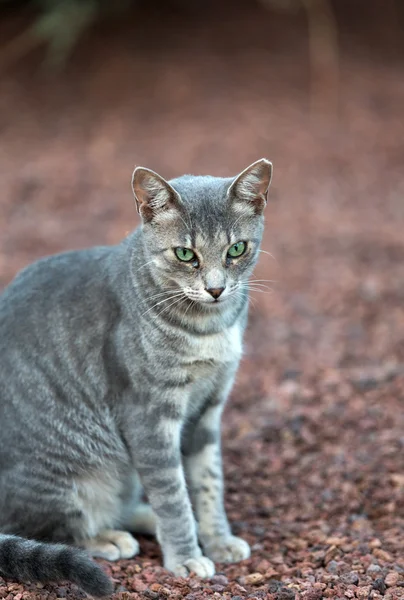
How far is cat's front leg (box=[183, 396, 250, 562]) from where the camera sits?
3.84m

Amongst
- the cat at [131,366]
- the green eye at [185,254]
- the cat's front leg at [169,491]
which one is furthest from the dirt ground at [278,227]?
the green eye at [185,254]

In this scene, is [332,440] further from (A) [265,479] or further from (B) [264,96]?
(B) [264,96]

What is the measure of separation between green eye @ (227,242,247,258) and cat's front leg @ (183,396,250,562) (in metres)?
0.75

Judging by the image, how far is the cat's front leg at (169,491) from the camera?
138 inches

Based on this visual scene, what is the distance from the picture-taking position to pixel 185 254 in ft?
11.2

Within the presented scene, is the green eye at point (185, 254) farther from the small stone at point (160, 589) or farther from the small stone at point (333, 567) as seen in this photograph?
the small stone at point (333, 567)

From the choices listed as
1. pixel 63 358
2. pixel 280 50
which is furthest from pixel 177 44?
pixel 63 358

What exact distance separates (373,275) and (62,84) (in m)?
4.05

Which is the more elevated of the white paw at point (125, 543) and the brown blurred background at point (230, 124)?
the brown blurred background at point (230, 124)

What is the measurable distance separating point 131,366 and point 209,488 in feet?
2.51

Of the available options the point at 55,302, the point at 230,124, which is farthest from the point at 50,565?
the point at 230,124

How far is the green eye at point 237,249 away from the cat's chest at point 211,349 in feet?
1.14

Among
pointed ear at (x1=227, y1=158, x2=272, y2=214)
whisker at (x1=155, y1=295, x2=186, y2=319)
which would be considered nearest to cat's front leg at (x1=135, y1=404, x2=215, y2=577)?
whisker at (x1=155, y1=295, x2=186, y2=319)

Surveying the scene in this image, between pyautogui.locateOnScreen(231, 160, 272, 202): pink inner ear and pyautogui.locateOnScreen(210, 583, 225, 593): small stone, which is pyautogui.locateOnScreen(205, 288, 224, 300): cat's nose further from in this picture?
pyautogui.locateOnScreen(210, 583, 225, 593): small stone
